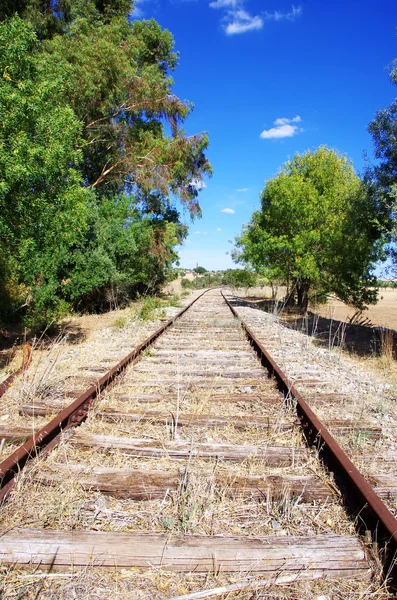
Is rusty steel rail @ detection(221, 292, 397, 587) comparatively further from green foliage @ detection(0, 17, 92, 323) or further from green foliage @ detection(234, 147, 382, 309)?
green foliage @ detection(234, 147, 382, 309)

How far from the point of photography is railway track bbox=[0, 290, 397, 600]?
185cm

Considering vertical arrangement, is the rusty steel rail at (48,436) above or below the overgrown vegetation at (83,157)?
below

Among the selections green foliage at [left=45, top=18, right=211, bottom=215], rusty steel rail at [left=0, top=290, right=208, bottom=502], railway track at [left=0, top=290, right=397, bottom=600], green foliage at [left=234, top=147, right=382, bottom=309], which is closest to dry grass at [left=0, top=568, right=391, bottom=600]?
railway track at [left=0, top=290, right=397, bottom=600]

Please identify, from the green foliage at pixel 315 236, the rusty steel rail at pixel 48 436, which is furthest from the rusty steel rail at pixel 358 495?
the green foliage at pixel 315 236

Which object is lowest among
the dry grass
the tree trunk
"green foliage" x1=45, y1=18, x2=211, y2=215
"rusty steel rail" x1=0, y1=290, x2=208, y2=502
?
the dry grass

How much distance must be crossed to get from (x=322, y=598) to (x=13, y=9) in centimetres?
2022

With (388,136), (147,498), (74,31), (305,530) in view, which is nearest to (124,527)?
(147,498)

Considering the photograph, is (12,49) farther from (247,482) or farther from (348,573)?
(348,573)

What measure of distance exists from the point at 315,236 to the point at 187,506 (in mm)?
15425

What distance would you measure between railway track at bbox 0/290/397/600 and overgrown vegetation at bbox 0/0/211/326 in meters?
4.63

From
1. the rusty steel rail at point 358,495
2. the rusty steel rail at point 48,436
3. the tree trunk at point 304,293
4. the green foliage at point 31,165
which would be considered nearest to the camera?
the rusty steel rail at point 358,495

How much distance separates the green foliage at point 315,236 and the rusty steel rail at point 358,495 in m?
9.61

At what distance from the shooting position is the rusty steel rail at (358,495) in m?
1.96

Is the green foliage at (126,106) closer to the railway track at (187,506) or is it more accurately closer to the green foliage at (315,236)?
the green foliage at (315,236)
